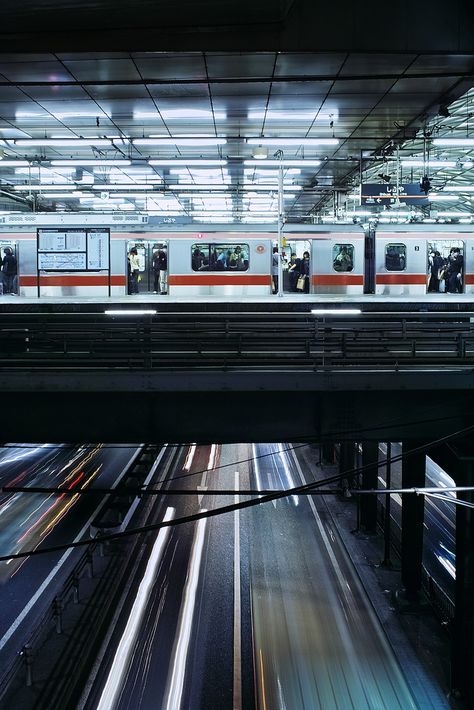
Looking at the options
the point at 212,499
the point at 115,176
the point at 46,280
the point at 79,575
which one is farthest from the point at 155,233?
the point at 79,575

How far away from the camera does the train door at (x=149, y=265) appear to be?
71.2 ft

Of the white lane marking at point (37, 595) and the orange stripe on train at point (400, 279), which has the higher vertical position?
the orange stripe on train at point (400, 279)

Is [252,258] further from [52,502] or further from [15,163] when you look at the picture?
[52,502]

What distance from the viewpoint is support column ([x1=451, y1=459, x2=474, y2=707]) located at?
10.1m

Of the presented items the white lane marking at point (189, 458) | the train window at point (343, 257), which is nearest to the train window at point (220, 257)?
the train window at point (343, 257)

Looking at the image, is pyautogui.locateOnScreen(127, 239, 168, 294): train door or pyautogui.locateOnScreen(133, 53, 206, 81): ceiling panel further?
pyautogui.locateOnScreen(127, 239, 168, 294): train door

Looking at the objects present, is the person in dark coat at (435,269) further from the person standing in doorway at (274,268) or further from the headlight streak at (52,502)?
the headlight streak at (52,502)

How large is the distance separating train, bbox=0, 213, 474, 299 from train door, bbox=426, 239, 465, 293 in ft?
0.17

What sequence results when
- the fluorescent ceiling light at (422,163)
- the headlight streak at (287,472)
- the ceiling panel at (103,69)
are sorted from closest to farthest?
the ceiling panel at (103,69) → the fluorescent ceiling light at (422,163) → the headlight streak at (287,472)

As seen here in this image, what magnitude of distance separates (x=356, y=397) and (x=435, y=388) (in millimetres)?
1210

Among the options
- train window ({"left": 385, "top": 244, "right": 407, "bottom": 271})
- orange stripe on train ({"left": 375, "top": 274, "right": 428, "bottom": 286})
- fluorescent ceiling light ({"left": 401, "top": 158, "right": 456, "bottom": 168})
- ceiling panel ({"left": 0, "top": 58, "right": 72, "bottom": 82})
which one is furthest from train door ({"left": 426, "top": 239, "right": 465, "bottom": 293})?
ceiling panel ({"left": 0, "top": 58, "right": 72, "bottom": 82})

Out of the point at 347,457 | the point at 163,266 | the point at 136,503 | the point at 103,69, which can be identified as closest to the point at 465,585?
the point at 347,457

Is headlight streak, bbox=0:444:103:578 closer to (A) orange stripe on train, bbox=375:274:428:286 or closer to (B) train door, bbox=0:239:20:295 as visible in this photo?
(B) train door, bbox=0:239:20:295

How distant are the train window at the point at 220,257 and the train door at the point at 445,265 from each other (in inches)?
266
